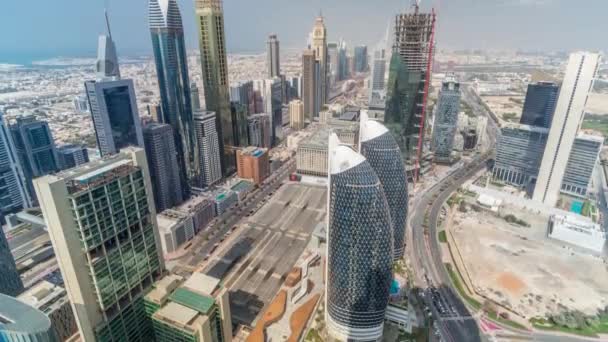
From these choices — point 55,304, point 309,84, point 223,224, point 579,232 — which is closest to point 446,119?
point 579,232

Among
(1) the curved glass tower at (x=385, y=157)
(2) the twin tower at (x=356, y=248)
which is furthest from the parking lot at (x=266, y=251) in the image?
(1) the curved glass tower at (x=385, y=157)

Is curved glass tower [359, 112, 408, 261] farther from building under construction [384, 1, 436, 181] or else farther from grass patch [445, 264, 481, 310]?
building under construction [384, 1, 436, 181]

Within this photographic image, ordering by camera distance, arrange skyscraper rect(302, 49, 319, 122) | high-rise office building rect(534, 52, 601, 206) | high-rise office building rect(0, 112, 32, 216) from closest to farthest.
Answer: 1. high-rise office building rect(534, 52, 601, 206)
2. high-rise office building rect(0, 112, 32, 216)
3. skyscraper rect(302, 49, 319, 122)

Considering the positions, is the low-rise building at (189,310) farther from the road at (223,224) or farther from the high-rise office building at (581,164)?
the high-rise office building at (581,164)

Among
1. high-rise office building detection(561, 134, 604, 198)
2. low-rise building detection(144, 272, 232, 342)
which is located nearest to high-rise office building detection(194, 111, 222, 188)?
low-rise building detection(144, 272, 232, 342)

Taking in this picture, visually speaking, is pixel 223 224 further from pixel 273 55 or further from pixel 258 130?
pixel 273 55

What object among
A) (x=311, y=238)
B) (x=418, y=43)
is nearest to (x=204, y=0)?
(x=418, y=43)

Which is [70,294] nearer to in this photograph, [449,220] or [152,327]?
[152,327]
